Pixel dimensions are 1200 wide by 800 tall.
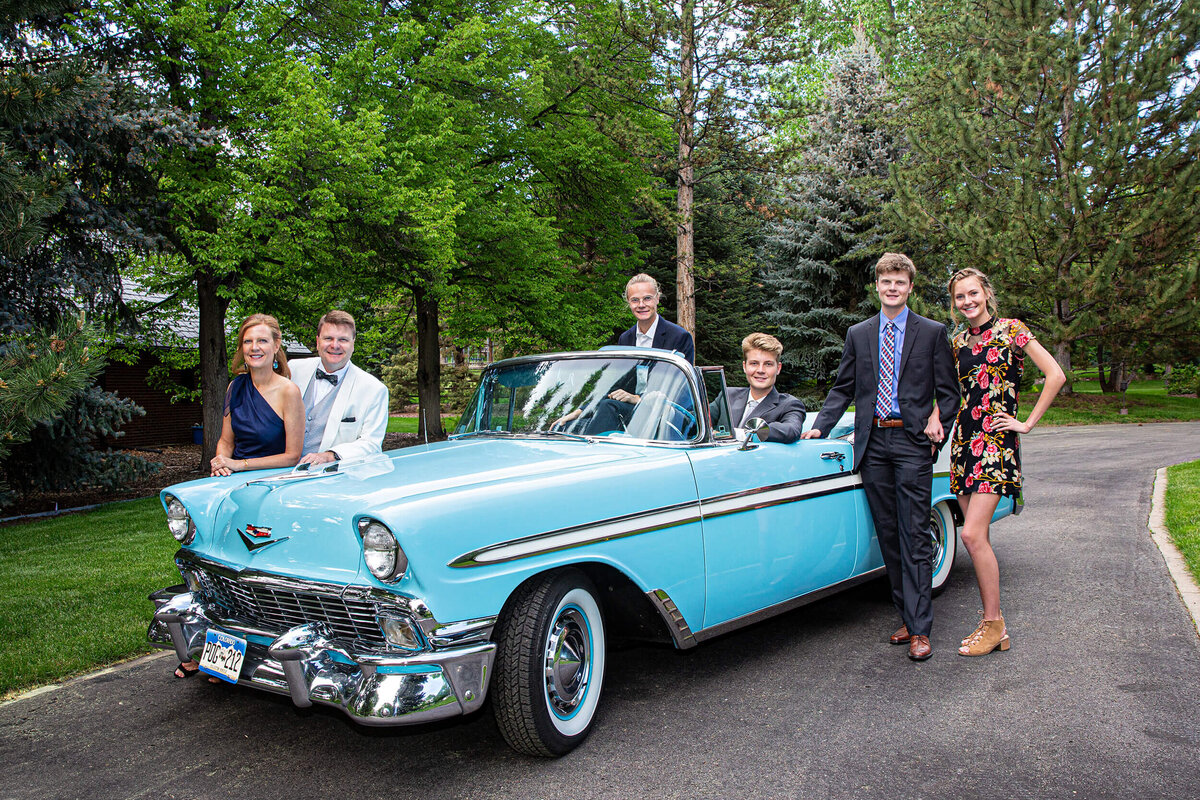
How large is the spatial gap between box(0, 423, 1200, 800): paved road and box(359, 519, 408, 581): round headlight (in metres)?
0.72

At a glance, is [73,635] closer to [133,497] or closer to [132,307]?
[133,497]

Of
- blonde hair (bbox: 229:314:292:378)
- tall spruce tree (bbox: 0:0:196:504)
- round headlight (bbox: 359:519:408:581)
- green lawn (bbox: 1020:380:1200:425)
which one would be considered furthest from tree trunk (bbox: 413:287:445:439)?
round headlight (bbox: 359:519:408:581)

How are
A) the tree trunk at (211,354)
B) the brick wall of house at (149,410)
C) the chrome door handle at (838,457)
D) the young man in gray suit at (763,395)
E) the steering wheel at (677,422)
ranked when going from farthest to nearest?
the brick wall of house at (149,410) → the tree trunk at (211,354) → the young man in gray suit at (763,395) → the chrome door handle at (838,457) → the steering wheel at (677,422)

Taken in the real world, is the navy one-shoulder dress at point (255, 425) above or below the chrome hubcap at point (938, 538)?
above

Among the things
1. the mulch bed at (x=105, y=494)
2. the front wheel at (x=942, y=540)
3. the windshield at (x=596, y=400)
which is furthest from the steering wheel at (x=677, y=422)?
the mulch bed at (x=105, y=494)

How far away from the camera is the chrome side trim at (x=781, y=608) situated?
3.90 meters

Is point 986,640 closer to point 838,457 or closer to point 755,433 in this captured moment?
point 838,457

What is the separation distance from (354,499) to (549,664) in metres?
1.02

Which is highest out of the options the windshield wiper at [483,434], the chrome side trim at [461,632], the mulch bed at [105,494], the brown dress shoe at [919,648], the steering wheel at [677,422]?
the steering wheel at [677,422]

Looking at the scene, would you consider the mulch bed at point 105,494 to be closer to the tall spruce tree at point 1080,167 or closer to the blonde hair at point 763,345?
the blonde hair at point 763,345

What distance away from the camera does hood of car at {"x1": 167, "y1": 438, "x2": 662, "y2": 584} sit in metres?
3.07

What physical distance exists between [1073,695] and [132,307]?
48.4ft

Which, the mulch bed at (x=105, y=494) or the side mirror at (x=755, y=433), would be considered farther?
the mulch bed at (x=105, y=494)

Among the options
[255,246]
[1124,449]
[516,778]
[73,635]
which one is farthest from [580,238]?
[516,778]
